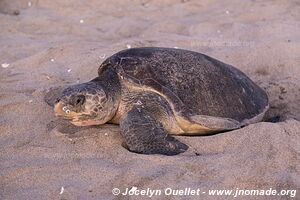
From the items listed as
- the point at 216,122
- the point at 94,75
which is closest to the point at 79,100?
the point at 216,122

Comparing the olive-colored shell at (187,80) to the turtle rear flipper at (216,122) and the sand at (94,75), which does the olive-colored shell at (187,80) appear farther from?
the sand at (94,75)

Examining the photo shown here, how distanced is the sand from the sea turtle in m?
0.11

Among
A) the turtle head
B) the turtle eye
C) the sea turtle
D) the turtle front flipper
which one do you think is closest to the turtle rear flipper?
the sea turtle

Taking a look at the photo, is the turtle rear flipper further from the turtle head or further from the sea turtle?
the turtle head

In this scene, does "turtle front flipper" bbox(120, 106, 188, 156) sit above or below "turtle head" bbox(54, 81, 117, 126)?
below

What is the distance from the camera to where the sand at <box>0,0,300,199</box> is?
1877 millimetres

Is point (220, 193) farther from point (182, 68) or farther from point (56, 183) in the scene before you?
point (182, 68)

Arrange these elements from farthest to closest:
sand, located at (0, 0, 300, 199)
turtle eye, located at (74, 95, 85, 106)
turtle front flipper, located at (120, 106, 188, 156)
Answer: turtle eye, located at (74, 95, 85, 106)
turtle front flipper, located at (120, 106, 188, 156)
sand, located at (0, 0, 300, 199)

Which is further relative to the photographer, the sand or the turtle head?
the turtle head

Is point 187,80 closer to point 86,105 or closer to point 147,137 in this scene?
point 147,137

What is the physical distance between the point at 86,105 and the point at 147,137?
1.36 feet

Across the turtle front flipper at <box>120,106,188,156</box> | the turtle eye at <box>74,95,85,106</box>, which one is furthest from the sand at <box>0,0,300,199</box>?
the turtle eye at <box>74,95,85,106</box>

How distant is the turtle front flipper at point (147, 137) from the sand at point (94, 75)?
0.23 ft

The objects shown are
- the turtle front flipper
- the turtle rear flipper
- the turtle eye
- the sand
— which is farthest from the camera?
the turtle rear flipper
